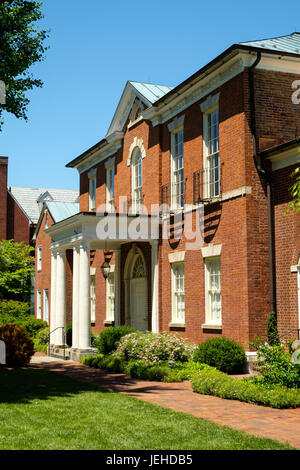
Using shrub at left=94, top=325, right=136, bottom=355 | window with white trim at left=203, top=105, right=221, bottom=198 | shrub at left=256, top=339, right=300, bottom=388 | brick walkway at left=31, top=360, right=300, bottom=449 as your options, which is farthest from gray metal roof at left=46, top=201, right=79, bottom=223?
shrub at left=256, top=339, right=300, bottom=388

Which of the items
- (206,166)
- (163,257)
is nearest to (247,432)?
(206,166)

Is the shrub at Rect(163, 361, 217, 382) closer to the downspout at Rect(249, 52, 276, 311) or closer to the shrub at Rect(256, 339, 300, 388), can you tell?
the downspout at Rect(249, 52, 276, 311)

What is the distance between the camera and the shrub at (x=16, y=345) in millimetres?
18906

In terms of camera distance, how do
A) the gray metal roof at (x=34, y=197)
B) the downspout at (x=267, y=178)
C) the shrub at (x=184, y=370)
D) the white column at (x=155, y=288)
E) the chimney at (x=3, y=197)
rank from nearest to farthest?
the shrub at (x=184, y=370) < the downspout at (x=267, y=178) < the white column at (x=155, y=288) < the chimney at (x=3, y=197) < the gray metal roof at (x=34, y=197)

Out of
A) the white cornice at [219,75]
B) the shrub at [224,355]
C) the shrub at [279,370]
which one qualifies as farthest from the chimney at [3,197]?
the shrub at [279,370]

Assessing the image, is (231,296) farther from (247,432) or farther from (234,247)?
(247,432)

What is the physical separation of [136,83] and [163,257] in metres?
7.39

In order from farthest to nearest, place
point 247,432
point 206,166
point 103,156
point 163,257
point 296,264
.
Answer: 1. point 103,156
2. point 163,257
3. point 206,166
4. point 296,264
5. point 247,432

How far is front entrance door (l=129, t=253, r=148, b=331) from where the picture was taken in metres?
22.8

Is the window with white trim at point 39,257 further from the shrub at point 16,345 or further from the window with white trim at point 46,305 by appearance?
A: the shrub at point 16,345

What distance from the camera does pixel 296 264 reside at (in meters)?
15.3

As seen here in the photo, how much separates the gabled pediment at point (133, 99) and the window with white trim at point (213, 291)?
23.4ft

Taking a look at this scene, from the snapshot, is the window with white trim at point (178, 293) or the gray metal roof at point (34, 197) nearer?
the window with white trim at point (178, 293)

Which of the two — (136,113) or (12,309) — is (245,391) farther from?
(12,309)
